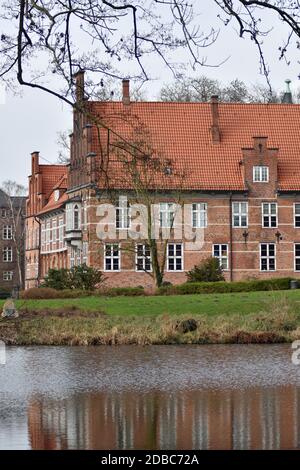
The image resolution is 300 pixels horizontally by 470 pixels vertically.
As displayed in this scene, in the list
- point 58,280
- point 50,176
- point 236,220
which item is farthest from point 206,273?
point 50,176

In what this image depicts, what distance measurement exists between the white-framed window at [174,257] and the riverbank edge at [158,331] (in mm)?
25651

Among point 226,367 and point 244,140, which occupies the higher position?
point 244,140

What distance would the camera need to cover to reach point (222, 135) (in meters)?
60.7

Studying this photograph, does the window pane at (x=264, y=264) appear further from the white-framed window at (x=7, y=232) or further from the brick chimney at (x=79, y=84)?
the white-framed window at (x=7, y=232)

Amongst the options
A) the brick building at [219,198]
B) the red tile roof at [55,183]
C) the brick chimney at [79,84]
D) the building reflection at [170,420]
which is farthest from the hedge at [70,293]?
the brick chimney at [79,84]

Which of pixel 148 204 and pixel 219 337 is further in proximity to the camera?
pixel 148 204

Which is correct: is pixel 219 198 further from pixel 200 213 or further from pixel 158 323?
pixel 158 323

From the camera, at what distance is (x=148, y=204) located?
165ft

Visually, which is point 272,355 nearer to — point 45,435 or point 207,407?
point 207,407

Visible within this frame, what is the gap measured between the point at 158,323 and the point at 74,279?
54.1 ft

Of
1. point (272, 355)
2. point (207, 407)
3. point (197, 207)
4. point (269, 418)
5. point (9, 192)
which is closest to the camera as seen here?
point (269, 418)

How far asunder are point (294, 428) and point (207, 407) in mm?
2628

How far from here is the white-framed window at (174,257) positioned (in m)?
58.0

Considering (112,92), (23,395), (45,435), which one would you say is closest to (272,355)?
(23,395)
